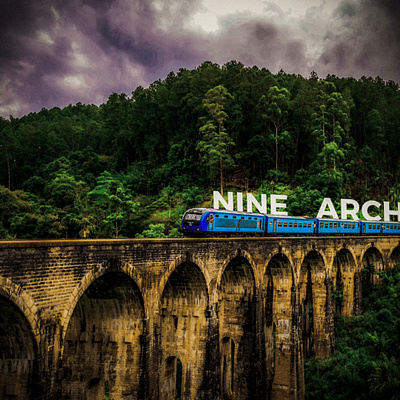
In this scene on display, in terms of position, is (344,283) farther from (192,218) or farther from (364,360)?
(192,218)

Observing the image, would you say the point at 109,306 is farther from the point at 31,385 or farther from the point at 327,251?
the point at 327,251

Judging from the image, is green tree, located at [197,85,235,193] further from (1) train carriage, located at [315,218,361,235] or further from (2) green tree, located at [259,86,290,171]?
(1) train carriage, located at [315,218,361,235]

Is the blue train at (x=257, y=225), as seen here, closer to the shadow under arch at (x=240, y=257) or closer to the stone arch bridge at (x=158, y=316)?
the stone arch bridge at (x=158, y=316)

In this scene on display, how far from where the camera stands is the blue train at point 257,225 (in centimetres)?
2172

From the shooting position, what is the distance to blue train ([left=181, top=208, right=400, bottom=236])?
21.7 meters

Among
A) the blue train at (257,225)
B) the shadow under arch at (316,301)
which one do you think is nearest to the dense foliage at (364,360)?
the shadow under arch at (316,301)

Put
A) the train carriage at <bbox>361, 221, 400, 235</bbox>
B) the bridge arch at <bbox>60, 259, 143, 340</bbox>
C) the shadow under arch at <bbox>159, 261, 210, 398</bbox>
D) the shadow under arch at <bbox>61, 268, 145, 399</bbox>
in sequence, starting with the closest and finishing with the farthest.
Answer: the bridge arch at <bbox>60, 259, 143, 340</bbox> → the shadow under arch at <bbox>61, 268, 145, 399</bbox> → the shadow under arch at <bbox>159, 261, 210, 398</bbox> → the train carriage at <bbox>361, 221, 400, 235</bbox>

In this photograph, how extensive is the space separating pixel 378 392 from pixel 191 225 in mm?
14588

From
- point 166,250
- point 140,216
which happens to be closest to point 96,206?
point 140,216

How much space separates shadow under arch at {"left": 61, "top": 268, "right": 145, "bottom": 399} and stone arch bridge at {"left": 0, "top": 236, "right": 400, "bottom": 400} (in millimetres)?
39

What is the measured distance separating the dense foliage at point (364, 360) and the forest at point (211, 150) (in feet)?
51.8

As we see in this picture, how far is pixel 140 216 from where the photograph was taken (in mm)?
39875

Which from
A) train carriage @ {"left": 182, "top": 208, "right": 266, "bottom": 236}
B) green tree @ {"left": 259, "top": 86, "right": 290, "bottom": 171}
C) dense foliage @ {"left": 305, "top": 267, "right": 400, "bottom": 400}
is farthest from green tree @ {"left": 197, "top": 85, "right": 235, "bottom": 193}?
dense foliage @ {"left": 305, "top": 267, "right": 400, "bottom": 400}

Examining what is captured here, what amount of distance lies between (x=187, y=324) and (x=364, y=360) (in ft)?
49.8
